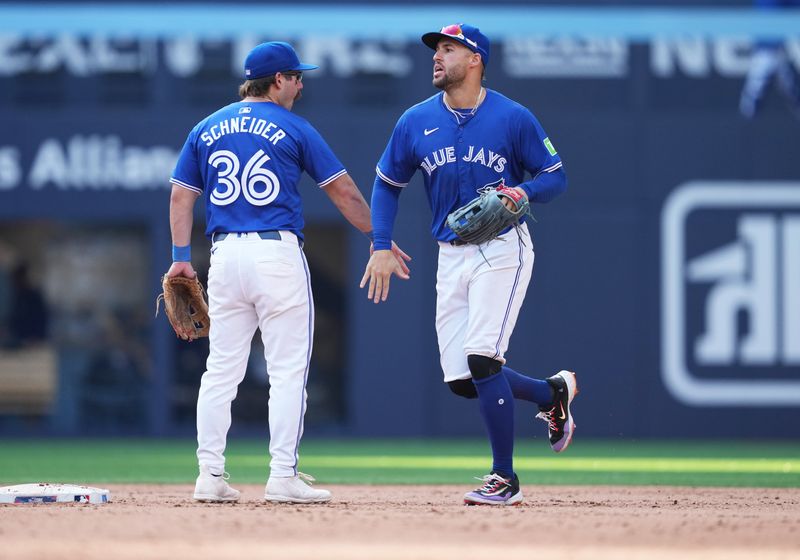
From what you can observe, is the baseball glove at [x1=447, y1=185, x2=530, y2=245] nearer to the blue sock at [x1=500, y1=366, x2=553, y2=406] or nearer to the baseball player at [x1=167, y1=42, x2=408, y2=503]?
the baseball player at [x1=167, y1=42, x2=408, y2=503]

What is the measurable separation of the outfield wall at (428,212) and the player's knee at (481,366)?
19.8ft

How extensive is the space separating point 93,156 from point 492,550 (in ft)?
29.0

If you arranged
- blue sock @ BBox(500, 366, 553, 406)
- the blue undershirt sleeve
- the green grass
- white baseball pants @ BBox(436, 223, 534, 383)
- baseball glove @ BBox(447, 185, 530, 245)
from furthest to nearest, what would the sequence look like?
1. the green grass
2. blue sock @ BBox(500, 366, 553, 406)
3. the blue undershirt sleeve
4. white baseball pants @ BBox(436, 223, 534, 383)
5. baseball glove @ BBox(447, 185, 530, 245)

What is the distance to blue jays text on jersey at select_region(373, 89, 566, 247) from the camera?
607 centimetres

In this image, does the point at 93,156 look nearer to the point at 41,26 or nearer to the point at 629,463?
the point at 41,26

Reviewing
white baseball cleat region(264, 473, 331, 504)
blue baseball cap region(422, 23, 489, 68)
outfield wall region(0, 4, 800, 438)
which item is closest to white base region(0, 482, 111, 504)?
white baseball cleat region(264, 473, 331, 504)

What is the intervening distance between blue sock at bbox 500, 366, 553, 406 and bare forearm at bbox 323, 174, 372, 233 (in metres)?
0.96

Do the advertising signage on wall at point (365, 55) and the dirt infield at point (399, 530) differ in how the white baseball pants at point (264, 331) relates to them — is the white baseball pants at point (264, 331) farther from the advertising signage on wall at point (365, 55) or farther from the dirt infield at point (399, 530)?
the advertising signage on wall at point (365, 55)

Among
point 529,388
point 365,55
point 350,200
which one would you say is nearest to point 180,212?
point 350,200

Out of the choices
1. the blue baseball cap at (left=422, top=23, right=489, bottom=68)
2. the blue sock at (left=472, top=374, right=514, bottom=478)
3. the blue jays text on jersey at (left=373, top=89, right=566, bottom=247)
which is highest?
the blue baseball cap at (left=422, top=23, right=489, bottom=68)

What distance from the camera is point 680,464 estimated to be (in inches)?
385

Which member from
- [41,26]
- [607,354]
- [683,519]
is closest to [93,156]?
[41,26]

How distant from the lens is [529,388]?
20.8ft

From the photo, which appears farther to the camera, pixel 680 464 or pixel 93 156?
pixel 93 156
